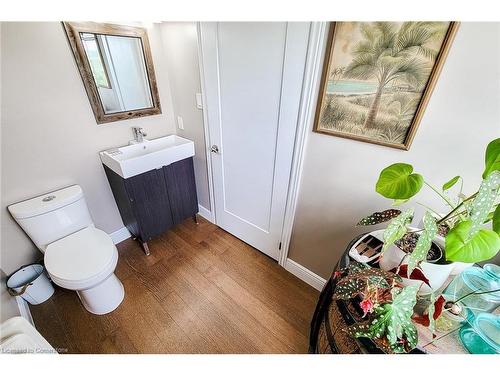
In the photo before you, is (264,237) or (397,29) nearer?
(397,29)

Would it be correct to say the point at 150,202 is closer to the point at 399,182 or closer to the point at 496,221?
the point at 399,182

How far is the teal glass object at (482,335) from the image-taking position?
1.78 feet

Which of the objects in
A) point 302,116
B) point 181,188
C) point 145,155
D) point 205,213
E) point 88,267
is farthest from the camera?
point 205,213

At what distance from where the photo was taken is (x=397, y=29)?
29.2 inches

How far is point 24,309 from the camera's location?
129 centimetres

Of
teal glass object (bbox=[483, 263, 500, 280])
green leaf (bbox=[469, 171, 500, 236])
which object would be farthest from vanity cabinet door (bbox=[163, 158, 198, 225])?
teal glass object (bbox=[483, 263, 500, 280])

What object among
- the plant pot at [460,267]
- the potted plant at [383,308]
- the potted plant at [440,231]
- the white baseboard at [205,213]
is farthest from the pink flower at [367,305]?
the white baseboard at [205,213]

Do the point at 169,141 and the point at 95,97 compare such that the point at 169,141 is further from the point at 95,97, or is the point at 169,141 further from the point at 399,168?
the point at 399,168

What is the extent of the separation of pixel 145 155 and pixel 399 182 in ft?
4.76

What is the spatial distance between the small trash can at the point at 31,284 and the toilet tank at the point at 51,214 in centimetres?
19

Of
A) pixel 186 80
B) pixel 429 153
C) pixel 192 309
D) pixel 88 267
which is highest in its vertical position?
pixel 186 80

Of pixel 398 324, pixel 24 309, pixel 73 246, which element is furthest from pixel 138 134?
pixel 398 324
